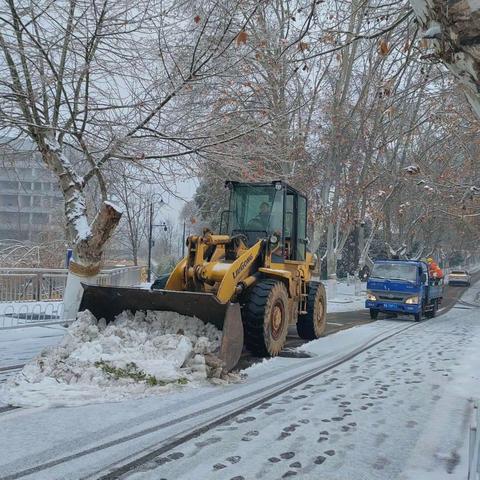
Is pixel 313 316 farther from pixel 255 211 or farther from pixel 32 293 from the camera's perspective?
pixel 32 293

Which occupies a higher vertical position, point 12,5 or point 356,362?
point 12,5

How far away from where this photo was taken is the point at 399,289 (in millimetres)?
16859

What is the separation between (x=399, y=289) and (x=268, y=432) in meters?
12.6

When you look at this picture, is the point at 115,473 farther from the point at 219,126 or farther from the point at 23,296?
the point at 23,296

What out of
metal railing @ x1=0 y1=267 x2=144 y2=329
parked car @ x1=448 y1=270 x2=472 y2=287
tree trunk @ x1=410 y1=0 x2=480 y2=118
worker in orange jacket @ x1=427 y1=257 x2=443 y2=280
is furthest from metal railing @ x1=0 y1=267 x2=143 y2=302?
parked car @ x1=448 y1=270 x2=472 y2=287

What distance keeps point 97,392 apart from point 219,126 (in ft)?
19.6

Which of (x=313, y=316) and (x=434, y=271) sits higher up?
(x=434, y=271)

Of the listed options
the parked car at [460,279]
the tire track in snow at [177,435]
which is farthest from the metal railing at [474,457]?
the parked car at [460,279]

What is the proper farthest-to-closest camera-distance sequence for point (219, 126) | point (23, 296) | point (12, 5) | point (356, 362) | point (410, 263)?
point (410, 263)
point (23, 296)
point (219, 126)
point (356, 362)
point (12, 5)

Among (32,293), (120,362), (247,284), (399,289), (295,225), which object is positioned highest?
(295,225)

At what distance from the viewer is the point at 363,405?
620 centimetres

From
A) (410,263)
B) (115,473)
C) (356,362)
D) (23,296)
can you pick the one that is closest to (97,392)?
(115,473)

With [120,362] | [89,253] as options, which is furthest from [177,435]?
[89,253]

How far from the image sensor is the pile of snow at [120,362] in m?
6.00
